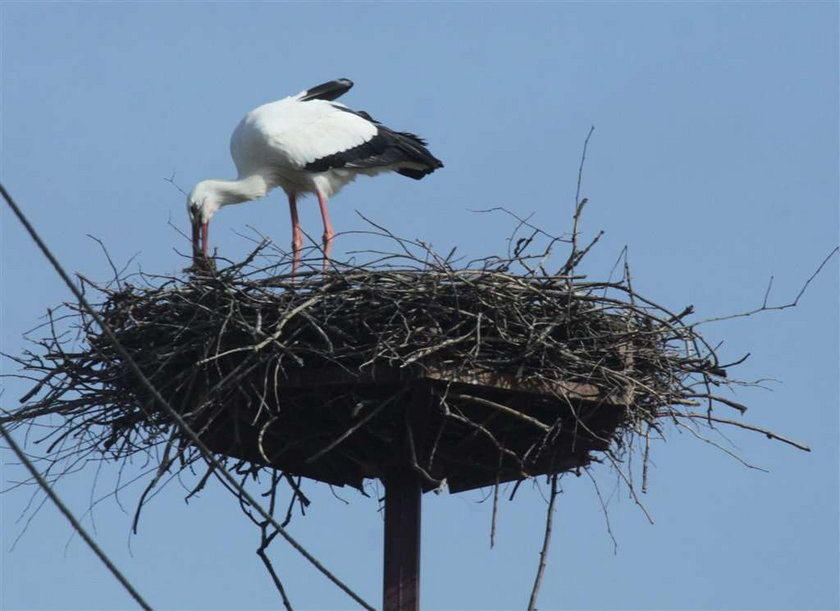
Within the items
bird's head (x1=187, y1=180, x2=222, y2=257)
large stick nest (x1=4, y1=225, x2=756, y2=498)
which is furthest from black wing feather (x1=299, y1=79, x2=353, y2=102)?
large stick nest (x1=4, y1=225, x2=756, y2=498)

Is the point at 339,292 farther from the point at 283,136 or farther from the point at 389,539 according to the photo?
the point at 283,136

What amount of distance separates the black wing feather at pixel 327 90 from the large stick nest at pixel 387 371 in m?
3.47

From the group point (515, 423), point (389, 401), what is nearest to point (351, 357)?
point (389, 401)

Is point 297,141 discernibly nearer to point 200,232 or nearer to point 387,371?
point 200,232

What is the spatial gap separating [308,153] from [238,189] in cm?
50

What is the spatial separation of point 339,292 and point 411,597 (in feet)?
4.55

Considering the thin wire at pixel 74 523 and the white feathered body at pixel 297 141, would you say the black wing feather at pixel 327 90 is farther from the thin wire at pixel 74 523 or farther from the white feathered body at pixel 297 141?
the thin wire at pixel 74 523

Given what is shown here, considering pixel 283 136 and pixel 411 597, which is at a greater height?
pixel 283 136

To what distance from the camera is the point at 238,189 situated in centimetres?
1067

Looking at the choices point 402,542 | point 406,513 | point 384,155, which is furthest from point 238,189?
point 402,542

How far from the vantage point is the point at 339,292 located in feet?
24.6

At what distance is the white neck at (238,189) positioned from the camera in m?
10.6

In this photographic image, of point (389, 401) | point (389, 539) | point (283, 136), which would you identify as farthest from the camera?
point (283, 136)

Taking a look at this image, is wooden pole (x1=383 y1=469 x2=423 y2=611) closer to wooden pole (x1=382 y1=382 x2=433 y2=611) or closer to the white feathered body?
wooden pole (x1=382 y1=382 x2=433 y2=611)
